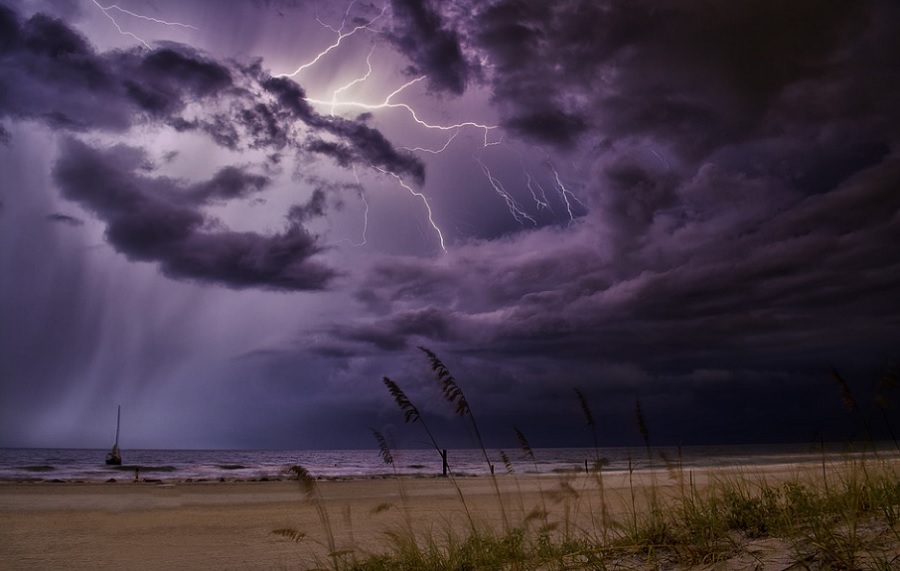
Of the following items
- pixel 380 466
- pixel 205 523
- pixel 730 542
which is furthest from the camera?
pixel 380 466

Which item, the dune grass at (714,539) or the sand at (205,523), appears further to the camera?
the sand at (205,523)

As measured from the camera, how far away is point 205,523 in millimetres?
13297

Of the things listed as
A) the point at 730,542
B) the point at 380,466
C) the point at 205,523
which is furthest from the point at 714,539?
the point at 380,466

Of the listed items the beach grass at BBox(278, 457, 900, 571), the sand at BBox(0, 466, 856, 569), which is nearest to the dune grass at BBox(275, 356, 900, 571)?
the beach grass at BBox(278, 457, 900, 571)

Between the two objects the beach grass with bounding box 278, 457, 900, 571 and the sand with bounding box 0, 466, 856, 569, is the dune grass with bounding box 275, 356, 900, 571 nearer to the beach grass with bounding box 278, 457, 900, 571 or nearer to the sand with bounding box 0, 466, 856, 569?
the beach grass with bounding box 278, 457, 900, 571

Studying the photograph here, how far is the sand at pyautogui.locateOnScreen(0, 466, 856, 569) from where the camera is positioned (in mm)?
8195

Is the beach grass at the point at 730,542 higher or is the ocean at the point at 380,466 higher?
the beach grass at the point at 730,542

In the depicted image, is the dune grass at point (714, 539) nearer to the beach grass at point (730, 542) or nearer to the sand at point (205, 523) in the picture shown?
the beach grass at point (730, 542)

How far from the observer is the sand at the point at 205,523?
8.20m

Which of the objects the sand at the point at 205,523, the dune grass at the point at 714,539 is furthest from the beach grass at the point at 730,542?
the sand at the point at 205,523

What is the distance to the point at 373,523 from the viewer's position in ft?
41.0

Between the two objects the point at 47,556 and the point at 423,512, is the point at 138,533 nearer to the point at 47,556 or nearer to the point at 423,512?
the point at 47,556

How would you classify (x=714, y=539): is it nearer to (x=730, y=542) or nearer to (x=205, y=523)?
(x=730, y=542)

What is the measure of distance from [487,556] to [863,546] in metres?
2.78
